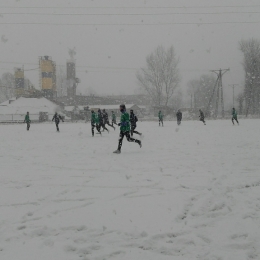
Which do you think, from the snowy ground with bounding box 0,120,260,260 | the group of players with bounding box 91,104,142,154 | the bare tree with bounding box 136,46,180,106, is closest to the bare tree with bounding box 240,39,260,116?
the bare tree with bounding box 136,46,180,106

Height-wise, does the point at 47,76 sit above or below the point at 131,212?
above

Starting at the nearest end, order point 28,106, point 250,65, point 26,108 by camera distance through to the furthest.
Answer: point 26,108 → point 28,106 → point 250,65

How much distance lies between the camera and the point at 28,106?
176 feet

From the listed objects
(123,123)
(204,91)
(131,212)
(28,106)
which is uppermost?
(204,91)

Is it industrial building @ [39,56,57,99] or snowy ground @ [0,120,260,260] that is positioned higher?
industrial building @ [39,56,57,99]

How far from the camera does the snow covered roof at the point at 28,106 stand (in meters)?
52.2

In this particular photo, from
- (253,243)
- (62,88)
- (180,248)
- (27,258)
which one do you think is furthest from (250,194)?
(62,88)

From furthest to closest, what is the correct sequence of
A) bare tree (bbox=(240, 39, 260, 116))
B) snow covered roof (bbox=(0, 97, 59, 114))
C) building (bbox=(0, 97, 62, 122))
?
1. bare tree (bbox=(240, 39, 260, 116))
2. snow covered roof (bbox=(0, 97, 59, 114))
3. building (bbox=(0, 97, 62, 122))

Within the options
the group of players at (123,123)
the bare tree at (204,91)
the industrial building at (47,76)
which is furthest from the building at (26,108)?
the bare tree at (204,91)

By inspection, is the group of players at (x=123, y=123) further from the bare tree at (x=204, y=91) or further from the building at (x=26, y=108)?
A: the bare tree at (x=204, y=91)

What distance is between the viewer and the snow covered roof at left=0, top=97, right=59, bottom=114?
171ft

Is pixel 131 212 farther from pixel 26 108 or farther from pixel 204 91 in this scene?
pixel 204 91

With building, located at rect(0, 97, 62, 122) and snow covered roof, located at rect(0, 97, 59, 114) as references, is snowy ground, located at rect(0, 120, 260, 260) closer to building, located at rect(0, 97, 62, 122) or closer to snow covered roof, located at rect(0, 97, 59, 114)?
building, located at rect(0, 97, 62, 122)

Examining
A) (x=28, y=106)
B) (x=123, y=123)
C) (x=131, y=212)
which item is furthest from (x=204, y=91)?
(x=131, y=212)
